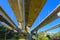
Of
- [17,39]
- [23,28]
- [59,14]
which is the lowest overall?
[17,39]

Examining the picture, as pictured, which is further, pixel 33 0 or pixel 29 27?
pixel 29 27

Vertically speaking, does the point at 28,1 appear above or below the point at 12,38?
above

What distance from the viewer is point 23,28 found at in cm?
4409

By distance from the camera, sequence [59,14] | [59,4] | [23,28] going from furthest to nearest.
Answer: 1. [23,28]
2. [59,14]
3. [59,4]

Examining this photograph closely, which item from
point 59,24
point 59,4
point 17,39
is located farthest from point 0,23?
point 59,4

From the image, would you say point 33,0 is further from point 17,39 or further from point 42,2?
point 17,39

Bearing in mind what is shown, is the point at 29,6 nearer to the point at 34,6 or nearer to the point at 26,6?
the point at 26,6

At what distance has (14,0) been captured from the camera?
16375 millimetres

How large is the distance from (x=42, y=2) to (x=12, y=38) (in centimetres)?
431

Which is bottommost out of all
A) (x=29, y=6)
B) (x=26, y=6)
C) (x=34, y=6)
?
(x=34, y=6)

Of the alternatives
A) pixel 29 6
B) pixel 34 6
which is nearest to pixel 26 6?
pixel 29 6

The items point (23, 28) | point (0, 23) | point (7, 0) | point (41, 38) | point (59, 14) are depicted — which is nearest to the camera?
point (7, 0)

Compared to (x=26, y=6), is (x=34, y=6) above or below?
below

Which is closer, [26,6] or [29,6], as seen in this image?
[29,6]
